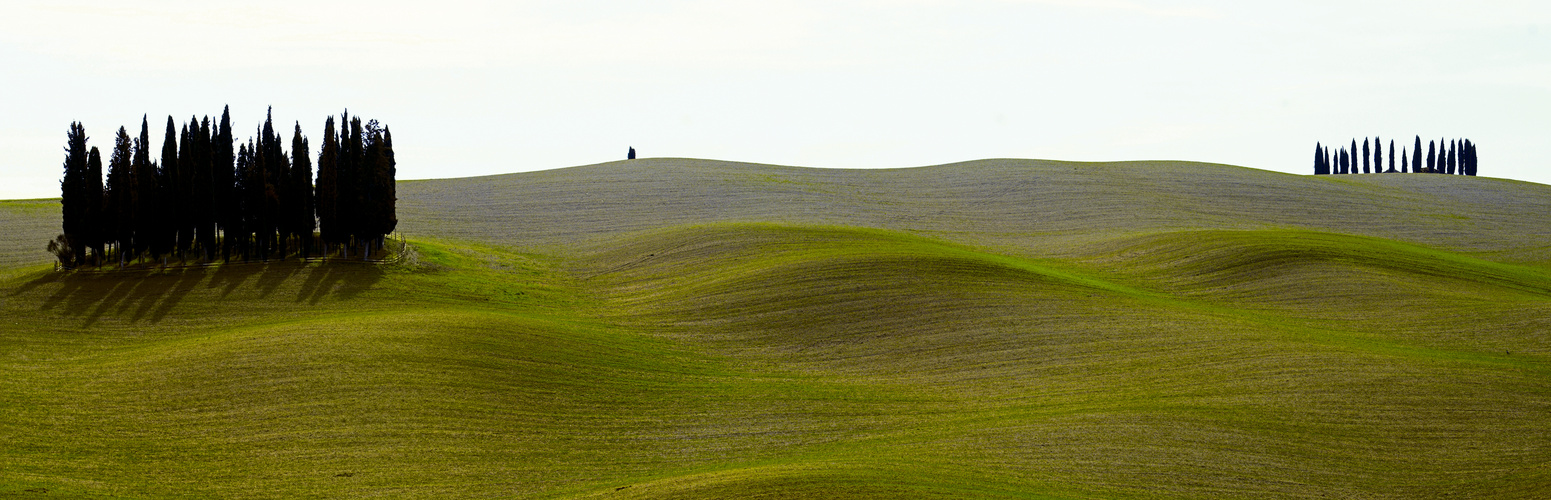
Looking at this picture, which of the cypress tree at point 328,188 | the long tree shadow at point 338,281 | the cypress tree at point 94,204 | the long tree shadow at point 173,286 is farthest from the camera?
the cypress tree at point 328,188

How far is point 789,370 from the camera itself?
35.2 m

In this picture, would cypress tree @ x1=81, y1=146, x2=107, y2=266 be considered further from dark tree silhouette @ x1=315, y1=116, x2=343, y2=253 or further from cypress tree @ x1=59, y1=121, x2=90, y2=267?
dark tree silhouette @ x1=315, y1=116, x2=343, y2=253

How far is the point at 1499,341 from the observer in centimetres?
3666

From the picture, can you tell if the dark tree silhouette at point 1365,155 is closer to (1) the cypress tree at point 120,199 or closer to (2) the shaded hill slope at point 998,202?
(2) the shaded hill slope at point 998,202

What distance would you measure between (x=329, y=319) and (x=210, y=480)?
14625mm

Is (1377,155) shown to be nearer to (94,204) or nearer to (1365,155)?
(1365,155)

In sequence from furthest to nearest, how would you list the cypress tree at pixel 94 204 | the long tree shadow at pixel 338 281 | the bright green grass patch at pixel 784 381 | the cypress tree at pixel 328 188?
1. the cypress tree at pixel 328 188
2. the cypress tree at pixel 94 204
3. the long tree shadow at pixel 338 281
4. the bright green grass patch at pixel 784 381

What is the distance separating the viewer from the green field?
2516cm

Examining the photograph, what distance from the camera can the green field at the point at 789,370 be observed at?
990 inches

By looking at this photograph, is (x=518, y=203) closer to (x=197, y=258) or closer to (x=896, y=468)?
(x=197, y=258)

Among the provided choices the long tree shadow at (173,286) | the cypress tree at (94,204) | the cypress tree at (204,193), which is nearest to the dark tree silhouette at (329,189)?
the long tree shadow at (173,286)

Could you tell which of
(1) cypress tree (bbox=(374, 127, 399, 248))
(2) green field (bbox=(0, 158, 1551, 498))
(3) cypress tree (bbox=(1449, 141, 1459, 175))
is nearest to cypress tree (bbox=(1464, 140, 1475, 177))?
(3) cypress tree (bbox=(1449, 141, 1459, 175))

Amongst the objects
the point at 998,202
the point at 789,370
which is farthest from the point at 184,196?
the point at 998,202

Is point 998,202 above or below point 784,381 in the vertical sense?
above
